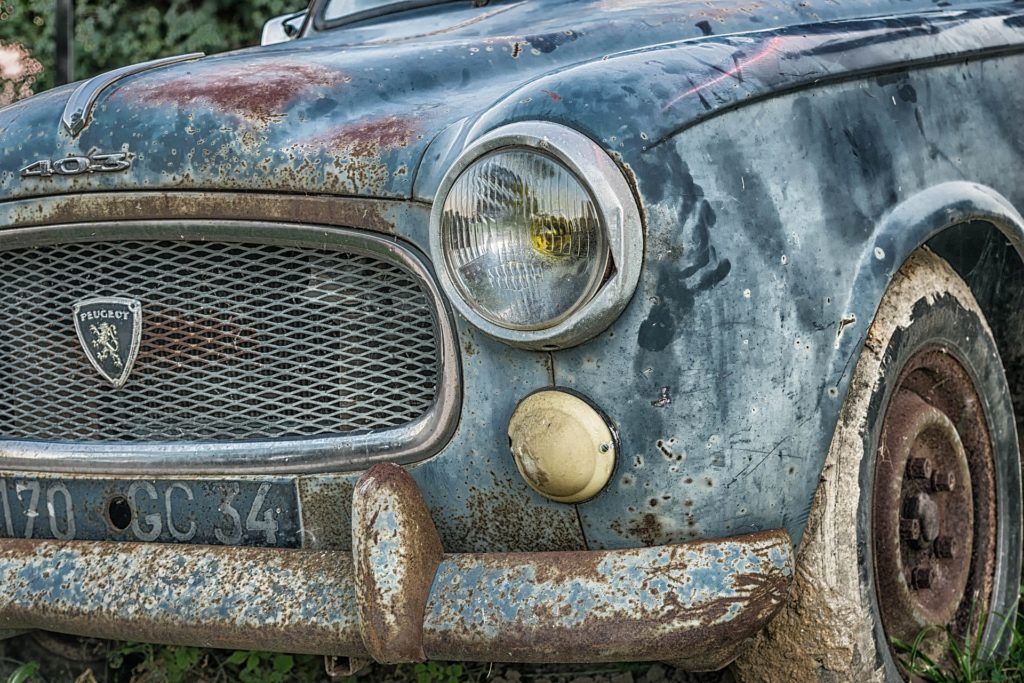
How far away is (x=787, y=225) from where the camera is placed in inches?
66.9

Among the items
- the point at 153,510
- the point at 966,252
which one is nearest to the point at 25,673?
the point at 153,510

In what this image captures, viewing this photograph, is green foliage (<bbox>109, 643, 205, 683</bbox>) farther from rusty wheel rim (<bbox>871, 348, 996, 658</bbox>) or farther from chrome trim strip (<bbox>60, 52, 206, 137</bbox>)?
rusty wheel rim (<bbox>871, 348, 996, 658</bbox>)

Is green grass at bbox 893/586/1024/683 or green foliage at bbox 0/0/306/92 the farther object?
green foliage at bbox 0/0/306/92

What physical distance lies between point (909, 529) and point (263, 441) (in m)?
1.06

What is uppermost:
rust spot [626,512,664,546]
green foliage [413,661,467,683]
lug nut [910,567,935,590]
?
rust spot [626,512,664,546]

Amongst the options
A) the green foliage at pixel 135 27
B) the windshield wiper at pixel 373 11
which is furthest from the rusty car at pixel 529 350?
the green foliage at pixel 135 27

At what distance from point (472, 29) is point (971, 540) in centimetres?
146

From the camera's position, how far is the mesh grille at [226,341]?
1.94 m

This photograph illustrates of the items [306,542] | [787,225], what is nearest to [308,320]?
[306,542]

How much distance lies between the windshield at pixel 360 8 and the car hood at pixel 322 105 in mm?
499

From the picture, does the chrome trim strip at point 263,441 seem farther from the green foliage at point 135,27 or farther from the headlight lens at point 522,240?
the green foliage at point 135,27

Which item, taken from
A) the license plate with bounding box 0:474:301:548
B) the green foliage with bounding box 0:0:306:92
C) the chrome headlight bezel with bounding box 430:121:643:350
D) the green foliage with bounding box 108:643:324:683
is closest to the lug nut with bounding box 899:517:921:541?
the chrome headlight bezel with bounding box 430:121:643:350

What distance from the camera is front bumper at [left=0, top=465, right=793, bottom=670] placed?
1.64 metres

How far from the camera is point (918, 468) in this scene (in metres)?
1.98
